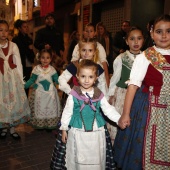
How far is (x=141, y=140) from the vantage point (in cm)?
246

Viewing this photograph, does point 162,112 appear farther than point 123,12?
No

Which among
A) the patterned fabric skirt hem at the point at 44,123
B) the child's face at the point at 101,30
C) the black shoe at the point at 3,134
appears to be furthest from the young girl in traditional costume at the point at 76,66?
the child's face at the point at 101,30

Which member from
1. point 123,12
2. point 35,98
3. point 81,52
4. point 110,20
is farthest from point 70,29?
point 81,52

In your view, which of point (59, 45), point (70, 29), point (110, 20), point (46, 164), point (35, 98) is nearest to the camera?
point (46, 164)

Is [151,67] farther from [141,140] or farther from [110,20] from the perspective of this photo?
[110,20]

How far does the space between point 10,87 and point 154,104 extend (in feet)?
8.83

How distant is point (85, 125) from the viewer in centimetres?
249

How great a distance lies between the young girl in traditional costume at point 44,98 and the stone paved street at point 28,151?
8.5 inches

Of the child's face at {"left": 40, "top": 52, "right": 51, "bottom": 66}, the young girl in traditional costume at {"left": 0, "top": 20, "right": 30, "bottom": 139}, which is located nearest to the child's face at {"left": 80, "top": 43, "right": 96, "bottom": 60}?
the young girl in traditional costume at {"left": 0, "top": 20, "right": 30, "bottom": 139}

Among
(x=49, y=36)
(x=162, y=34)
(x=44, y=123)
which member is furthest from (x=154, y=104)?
(x=49, y=36)

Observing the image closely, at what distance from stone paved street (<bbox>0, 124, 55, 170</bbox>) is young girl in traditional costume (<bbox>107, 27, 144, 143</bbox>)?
1.14 meters

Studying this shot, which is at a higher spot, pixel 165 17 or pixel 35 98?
pixel 165 17

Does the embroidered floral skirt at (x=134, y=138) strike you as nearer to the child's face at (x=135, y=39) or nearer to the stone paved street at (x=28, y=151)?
the child's face at (x=135, y=39)

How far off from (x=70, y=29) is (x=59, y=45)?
7562 millimetres
